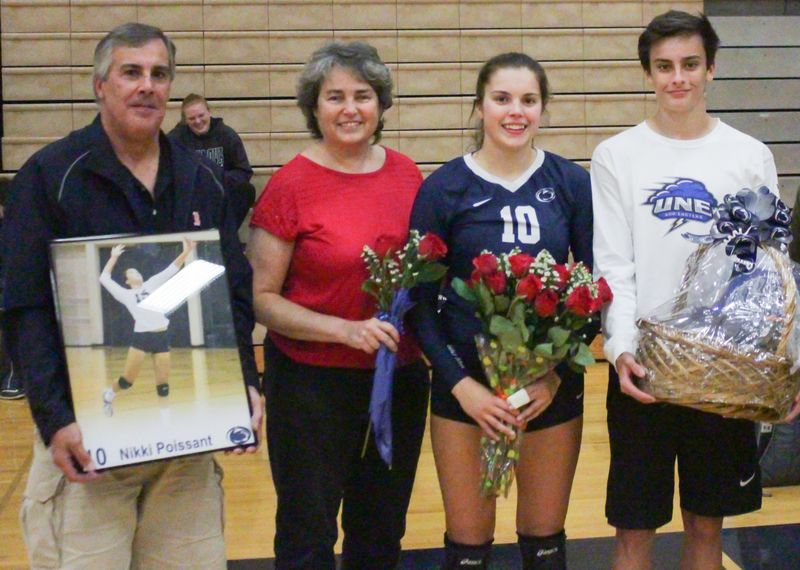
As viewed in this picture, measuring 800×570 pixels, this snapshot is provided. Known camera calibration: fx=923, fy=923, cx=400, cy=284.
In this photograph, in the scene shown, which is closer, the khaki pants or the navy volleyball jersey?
the khaki pants

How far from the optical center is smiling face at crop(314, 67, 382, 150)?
228 cm

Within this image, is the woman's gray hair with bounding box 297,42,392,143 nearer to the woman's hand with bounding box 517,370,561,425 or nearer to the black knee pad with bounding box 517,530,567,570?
the woman's hand with bounding box 517,370,561,425

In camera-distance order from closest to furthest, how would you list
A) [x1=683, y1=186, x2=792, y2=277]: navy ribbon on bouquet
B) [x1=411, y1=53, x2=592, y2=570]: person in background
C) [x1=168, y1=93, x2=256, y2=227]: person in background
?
1. [x1=683, y1=186, x2=792, y2=277]: navy ribbon on bouquet
2. [x1=411, y1=53, x2=592, y2=570]: person in background
3. [x1=168, y1=93, x2=256, y2=227]: person in background

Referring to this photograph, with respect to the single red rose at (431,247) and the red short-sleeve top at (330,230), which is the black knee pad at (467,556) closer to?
the red short-sleeve top at (330,230)

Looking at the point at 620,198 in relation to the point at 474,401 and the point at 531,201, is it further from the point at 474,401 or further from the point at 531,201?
the point at 474,401

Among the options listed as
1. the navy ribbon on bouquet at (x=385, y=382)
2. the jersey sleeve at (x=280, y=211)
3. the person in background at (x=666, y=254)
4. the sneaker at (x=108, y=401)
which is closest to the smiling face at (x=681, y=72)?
the person in background at (x=666, y=254)

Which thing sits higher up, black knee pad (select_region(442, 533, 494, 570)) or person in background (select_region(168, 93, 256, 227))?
person in background (select_region(168, 93, 256, 227))

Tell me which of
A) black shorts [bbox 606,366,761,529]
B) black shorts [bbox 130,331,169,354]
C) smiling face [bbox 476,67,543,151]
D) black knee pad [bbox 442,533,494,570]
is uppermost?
smiling face [bbox 476,67,543,151]

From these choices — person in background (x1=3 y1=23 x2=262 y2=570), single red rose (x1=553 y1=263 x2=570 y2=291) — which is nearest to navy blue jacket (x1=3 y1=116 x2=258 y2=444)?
person in background (x1=3 y1=23 x2=262 y2=570)

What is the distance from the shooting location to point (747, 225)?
6.97 feet

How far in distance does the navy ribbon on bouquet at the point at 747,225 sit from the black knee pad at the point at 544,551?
31.1 inches

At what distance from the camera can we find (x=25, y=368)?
6.14 ft

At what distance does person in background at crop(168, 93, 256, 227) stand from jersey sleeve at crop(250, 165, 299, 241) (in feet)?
14.3

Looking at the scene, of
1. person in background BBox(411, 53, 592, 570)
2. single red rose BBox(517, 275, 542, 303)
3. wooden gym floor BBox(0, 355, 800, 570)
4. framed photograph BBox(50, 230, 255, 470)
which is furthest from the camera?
wooden gym floor BBox(0, 355, 800, 570)
